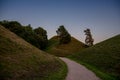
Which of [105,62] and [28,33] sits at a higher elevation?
[28,33]

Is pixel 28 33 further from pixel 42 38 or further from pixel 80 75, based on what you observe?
pixel 80 75

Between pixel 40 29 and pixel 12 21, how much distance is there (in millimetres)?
19366

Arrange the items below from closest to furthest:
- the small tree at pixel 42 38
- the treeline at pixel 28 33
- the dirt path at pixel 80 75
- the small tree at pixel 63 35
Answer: the dirt path at pixel 80 75 < the treeline at pixel 28 33 < the small tree at pixel 42 38 < the small tree at pixel 63 35

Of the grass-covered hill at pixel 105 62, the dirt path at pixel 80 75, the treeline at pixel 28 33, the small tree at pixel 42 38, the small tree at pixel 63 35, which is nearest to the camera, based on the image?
the dirt path at pixel 80 75

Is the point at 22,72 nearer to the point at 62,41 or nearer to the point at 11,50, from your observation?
the point at 11,50

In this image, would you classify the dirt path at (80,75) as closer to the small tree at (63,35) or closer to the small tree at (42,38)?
the small tree at (42,38)

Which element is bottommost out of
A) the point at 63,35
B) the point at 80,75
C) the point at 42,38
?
the point at 80,75

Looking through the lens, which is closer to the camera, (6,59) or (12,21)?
(6,59)

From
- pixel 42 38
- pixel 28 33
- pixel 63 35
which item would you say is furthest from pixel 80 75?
pixel 63 35

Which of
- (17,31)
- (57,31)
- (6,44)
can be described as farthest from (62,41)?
(6,44)

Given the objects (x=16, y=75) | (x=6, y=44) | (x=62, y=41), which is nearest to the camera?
(x=16, y=75)

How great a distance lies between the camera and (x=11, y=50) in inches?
834

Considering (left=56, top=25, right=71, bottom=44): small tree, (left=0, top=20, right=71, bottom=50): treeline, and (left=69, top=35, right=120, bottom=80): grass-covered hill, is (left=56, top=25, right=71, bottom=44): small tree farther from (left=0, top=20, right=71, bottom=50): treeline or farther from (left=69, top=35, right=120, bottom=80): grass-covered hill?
(left=69, top=35, right=120, bottom=80): grass-covered hill

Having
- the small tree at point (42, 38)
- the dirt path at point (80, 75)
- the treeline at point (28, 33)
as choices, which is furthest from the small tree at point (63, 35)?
the dirt path at point (80, 75)
